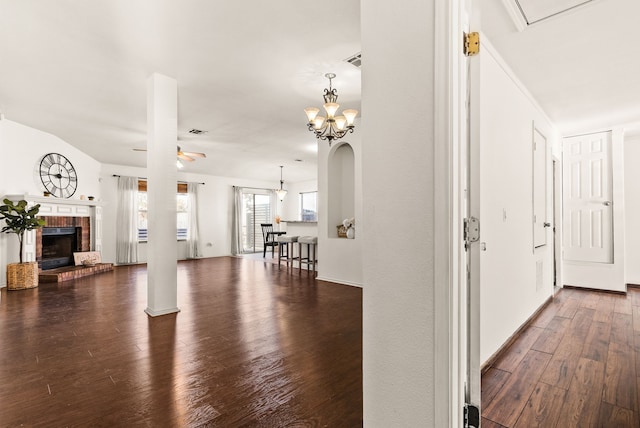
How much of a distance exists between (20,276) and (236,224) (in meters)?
5.58

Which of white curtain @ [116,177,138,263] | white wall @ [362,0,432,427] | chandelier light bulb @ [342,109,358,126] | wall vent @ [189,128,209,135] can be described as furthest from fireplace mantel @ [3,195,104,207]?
white wall @ [362,0,432,427]

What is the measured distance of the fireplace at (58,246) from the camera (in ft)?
20.1

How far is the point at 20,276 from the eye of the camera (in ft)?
16.4

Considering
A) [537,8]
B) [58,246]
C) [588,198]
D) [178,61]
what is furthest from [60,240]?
[588,198]

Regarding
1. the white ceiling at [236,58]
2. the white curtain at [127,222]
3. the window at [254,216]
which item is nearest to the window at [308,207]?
the window at [254,216]

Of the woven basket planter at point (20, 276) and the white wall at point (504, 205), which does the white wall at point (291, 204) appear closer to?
the woven basket planter at point (20, 276)

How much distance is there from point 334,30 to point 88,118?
4438mm

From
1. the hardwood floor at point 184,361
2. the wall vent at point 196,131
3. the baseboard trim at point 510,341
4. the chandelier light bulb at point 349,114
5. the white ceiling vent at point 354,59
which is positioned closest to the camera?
the hardwood floor at point 184,361

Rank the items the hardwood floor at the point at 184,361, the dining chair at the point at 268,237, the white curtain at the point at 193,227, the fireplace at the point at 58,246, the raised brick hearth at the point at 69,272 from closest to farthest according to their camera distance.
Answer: the hardwood floor at the point at 184,361 < the raised brick hearth at the point at 69,272 < the fireplace at the point at 58,246 < the dining chair at the point at 268,237 < the white curtain at the point at 193,227

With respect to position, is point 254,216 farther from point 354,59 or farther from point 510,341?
point 510,341

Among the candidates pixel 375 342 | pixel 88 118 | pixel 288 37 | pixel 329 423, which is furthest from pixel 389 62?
pixel 88 118

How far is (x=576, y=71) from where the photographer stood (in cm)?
300

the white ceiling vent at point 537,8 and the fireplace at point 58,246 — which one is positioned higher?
the white ceiling vent at point 537,8

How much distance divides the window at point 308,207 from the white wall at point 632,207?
8.12 m
